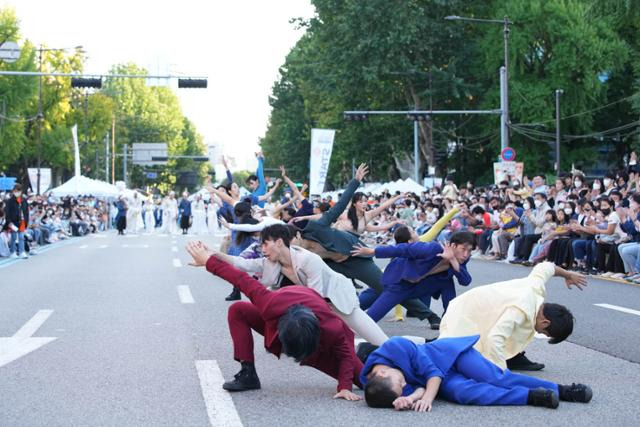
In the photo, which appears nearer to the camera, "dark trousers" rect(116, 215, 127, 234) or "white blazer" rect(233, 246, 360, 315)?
"white blazer" rect(233, 246, 360, 315)

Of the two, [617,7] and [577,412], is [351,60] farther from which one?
[577,412]

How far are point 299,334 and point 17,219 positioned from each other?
833 inches

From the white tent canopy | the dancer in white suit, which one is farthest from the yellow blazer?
the white tent canopy

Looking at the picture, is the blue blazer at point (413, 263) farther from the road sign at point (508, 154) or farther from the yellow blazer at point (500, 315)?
the road sign at point (508, 154)

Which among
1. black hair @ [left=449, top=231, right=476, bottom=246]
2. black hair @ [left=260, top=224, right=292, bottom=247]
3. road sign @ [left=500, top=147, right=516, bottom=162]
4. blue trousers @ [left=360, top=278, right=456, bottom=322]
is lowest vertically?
blue trousers @ [left=360, top=278, right=456, bottom=322]

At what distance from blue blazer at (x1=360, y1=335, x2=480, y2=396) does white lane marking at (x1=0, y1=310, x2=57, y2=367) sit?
3.88 m

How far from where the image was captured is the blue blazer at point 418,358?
645cm

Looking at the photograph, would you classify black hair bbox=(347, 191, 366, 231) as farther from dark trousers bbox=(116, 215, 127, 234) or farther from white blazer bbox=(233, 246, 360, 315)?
dark trousers bbox=(116, 215, 127, 234)

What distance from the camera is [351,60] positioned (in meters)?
47.7

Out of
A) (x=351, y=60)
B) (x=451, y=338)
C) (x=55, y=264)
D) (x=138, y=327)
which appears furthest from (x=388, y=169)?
(x=451, y=338)

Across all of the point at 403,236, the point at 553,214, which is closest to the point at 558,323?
the point at 403,236

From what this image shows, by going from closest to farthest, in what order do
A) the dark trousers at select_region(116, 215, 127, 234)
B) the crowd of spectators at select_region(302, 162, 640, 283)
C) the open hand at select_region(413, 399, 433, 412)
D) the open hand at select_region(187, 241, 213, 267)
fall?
the open hand at select_region(413, 399, 433, 412) < the open hand at select_region(187, 241, 213, 267) < the crowd of spectators at select_region(302, 162, 640, 283) < the dark trousers at select_region(116, 215, 127, 234)

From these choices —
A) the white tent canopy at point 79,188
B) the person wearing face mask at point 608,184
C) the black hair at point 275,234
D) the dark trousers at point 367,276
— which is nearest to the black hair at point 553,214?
the person wearing face mask at point 608,184

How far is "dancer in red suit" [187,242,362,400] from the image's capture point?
22.3ft
